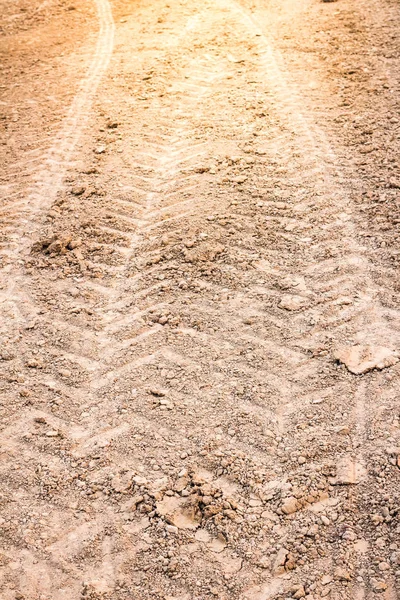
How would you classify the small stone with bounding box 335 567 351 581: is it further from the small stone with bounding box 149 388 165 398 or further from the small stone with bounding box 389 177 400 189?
the small stone with bounding box 389 177 400 189

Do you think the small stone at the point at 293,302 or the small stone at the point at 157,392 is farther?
the small stone at the point at 293,302

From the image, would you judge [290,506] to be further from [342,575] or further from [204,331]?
[204,331]

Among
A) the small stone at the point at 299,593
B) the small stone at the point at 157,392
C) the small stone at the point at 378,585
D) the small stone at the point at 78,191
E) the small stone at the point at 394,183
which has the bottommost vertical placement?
the small stone at the point at 378,585

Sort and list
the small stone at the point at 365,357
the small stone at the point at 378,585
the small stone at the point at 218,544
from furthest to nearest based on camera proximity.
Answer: the small stone at the point at 365,357 < the small stone at the point at 218,544 < the small stone at the point at 378,585

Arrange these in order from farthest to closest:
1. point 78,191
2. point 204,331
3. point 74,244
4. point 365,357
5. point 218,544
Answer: point 78,191
point 74,244
point 204,331
point 365,357
point 218,544

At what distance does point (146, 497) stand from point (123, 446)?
1.14ft

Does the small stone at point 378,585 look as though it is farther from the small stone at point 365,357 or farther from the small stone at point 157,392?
the small stone at point 157,392

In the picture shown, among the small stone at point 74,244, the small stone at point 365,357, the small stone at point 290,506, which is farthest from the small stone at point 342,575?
the small stone at point 74,244

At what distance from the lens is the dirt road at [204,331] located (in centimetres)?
259

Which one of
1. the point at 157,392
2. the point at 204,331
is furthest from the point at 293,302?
the point at 157,392

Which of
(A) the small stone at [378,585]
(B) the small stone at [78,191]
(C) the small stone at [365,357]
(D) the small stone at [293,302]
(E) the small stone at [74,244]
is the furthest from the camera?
(B) the small stone at [78,191]

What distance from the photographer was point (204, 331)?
3.67m

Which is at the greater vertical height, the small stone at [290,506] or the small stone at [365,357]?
the small stone at [365,357]

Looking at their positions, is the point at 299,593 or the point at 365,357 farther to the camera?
the point at 365,357
